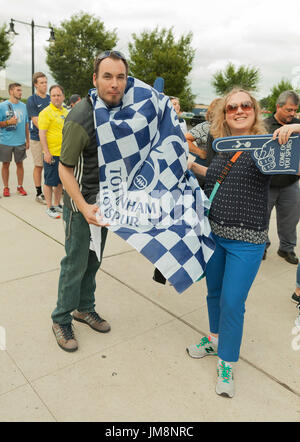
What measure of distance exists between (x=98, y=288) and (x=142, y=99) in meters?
1.78

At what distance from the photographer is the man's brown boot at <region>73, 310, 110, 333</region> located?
2502 mm

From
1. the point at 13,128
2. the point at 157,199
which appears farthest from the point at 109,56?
the point at 13,128

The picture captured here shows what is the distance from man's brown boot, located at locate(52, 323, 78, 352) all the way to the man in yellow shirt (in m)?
2.79

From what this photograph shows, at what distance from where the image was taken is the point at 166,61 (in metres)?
34.8

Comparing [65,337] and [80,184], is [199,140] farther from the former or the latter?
[65,337]

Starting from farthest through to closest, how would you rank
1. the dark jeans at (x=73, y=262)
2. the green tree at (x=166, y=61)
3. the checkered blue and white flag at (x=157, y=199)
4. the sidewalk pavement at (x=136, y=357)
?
the green tree at (x=166, y=61) → the dark jeans at (x=73, y=262) → the checkered blue and white flag at (x=157, y=199) → the sidewalk pavement at (x=136, y=357)

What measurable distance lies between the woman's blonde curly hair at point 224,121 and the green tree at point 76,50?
1519 inches

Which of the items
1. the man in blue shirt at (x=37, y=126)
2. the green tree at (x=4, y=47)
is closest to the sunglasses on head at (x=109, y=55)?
the man in blue shirt at (x=37, y=126)

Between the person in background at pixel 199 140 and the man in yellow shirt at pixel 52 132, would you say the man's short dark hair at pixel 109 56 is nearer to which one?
the person in background at pixel 199 140

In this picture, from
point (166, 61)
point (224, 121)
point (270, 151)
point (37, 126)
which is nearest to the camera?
point (270, 151)

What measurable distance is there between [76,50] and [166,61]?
35.0 ft

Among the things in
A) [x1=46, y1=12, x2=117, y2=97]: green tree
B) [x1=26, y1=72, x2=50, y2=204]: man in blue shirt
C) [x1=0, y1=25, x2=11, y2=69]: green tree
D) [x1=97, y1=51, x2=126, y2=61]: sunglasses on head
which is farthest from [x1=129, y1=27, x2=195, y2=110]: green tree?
[x1=97, y1=51, x2=126, y2=61]: sunglasses on head

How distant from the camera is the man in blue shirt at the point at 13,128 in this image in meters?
5.46
